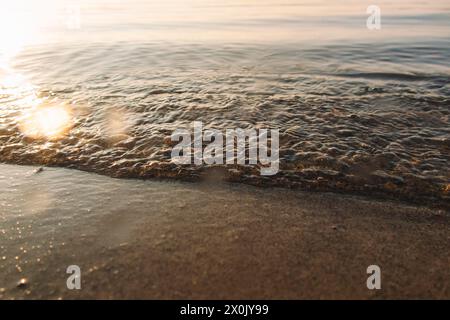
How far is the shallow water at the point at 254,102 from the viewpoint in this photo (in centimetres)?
419

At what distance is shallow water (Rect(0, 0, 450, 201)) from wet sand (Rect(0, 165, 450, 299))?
405 mm

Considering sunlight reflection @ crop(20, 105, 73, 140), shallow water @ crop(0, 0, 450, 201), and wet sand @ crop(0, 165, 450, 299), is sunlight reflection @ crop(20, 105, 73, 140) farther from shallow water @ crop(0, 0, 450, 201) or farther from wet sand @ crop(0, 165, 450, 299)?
wet sand @ crop(0, 165, 450, 299)

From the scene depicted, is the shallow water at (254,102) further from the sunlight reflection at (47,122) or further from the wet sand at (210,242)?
the wet sand at (210,242)

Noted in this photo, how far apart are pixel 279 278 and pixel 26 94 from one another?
6.27m

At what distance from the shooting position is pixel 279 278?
2.62 metres

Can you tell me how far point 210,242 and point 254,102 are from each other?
3710 millimetres

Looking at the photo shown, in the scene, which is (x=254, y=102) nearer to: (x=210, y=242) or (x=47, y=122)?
(x=47, y=122)

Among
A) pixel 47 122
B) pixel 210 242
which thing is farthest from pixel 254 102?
pixel 210 242

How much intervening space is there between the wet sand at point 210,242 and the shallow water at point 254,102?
0.40 metres

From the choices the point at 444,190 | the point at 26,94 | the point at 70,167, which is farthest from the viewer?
the point at 26,94

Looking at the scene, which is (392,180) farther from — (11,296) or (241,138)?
(11,296)

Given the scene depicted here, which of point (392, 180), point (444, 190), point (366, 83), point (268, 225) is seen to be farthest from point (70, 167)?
point (366, 83)

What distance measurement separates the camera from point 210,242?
9.85 ft

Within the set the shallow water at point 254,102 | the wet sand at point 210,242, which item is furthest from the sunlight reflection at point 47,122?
the wet sand at point 210,242
